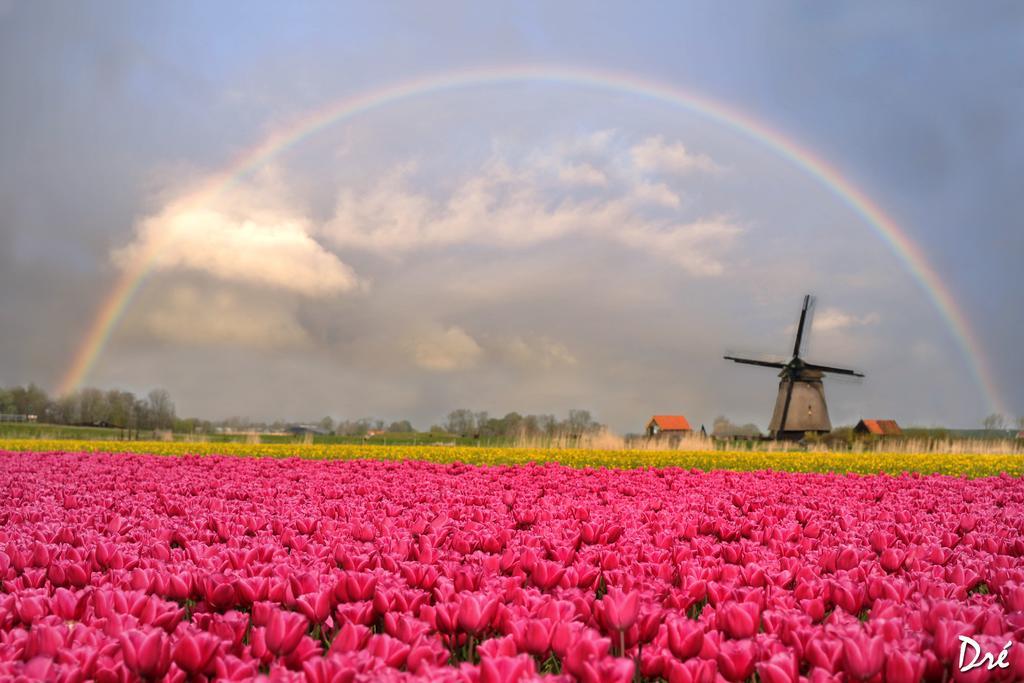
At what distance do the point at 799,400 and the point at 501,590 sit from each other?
4593 centimetres

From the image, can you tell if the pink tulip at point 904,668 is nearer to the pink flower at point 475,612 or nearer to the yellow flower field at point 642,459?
the pink flower at point 475,612

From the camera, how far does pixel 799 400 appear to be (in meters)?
45.7

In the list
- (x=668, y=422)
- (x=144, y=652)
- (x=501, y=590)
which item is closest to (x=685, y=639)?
(x=501, y=590)

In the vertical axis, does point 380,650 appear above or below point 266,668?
above

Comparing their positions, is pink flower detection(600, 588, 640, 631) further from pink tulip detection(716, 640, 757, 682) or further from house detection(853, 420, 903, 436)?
house detection(853, 420, 903, 436)

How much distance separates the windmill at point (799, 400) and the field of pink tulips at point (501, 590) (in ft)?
131

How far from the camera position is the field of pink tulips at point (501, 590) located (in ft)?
7.62

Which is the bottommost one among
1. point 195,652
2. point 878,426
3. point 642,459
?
point 642,459

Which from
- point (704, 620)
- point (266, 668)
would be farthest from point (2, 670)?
point (704, 620)

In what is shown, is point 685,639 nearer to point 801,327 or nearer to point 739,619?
point 739,619

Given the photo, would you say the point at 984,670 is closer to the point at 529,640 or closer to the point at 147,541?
the point at 529,640

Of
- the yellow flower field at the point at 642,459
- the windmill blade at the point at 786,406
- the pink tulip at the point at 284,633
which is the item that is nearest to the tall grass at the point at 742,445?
the yellow flower field at the point at 642,459

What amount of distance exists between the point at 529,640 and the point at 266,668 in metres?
0.95

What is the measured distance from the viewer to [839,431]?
1721 inches
